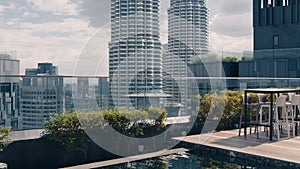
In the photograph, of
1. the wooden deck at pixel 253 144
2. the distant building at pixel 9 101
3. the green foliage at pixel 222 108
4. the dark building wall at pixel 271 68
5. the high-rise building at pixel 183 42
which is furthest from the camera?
the dark building wall at pixel 271 68

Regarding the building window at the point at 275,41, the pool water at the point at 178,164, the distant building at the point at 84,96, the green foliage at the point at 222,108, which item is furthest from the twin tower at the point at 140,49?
the building window at the point at 275,41

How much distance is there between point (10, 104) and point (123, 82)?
2.01 metres

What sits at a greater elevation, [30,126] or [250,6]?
[250,6]

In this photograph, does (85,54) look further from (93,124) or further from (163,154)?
(163,154)

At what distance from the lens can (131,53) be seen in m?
6.96

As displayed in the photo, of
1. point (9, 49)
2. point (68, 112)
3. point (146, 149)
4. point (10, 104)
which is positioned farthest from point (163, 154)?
point (9, 49)

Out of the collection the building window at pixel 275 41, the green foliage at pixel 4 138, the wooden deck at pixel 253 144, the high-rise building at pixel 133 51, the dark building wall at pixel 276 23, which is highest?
the dark building wall at pixel 276 23

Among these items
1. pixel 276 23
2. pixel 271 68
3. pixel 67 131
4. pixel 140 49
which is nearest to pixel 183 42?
pixel 140 49

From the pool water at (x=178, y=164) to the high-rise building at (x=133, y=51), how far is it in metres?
1.05

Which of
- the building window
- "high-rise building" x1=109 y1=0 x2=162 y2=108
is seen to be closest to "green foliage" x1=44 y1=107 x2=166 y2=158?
"high-rise building" x1=109 y1=0 x2=162 y2=108

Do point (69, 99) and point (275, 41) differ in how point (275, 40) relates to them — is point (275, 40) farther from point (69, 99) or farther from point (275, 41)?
point (69, 99)

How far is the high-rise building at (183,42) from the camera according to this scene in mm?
6809

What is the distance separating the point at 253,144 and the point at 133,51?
2.88m

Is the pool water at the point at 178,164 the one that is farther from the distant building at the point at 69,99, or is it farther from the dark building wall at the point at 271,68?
the dark building wall at the point at 271,68
